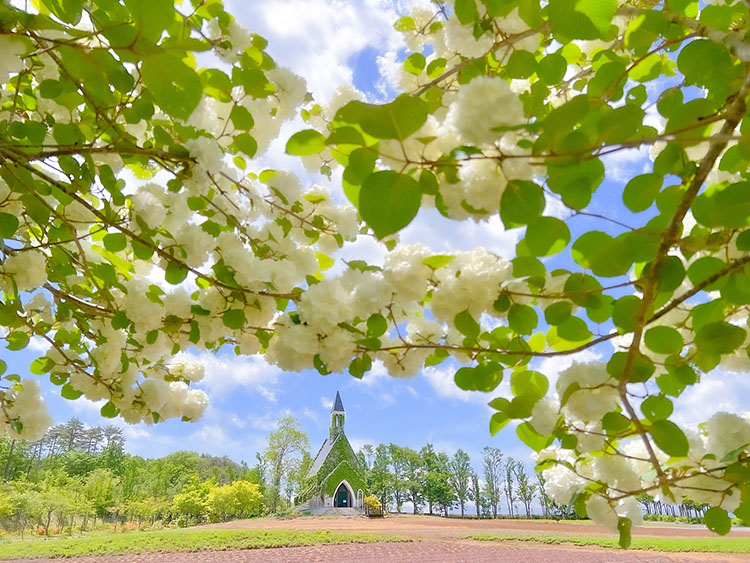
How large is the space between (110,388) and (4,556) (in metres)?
12.3

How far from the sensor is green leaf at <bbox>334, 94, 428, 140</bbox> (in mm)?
546

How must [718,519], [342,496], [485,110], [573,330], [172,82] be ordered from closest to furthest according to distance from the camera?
[485,110] → [172,82] → [573,330] → [718,519] → [342,496]

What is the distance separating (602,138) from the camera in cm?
63

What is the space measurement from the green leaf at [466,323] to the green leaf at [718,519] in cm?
68

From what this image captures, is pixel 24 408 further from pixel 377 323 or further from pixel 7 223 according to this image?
pixel 377 323

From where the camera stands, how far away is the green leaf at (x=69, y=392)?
5.95 ft

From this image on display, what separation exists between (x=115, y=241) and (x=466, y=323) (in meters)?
1.00

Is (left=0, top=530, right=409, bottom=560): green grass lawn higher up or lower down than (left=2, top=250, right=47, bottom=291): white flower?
lower down

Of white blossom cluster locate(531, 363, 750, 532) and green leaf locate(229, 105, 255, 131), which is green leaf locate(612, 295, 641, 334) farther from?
green leaf locate(229, 105, 255, 131)

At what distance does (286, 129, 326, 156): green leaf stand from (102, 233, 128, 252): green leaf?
→ 83 centimetres

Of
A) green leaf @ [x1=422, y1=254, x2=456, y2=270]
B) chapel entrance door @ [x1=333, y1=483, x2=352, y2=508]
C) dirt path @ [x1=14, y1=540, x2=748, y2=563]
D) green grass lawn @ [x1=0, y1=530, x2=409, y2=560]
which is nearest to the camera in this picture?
green leaf @ [x1=422, y1=254, x2=456, y2=270]

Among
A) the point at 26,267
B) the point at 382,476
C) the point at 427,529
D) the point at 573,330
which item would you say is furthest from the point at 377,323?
the point at 382,476

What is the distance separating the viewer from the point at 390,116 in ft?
1.82

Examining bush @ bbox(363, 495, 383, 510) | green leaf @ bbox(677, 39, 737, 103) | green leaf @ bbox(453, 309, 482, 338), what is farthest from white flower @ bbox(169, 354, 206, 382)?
bush @ bbox(363, 495, 383, 510)
